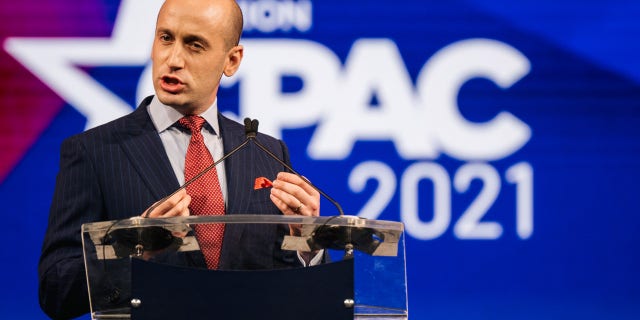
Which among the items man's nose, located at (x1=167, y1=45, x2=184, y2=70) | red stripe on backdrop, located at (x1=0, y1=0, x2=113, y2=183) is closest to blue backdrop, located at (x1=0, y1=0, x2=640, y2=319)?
red stripe on backdrop, located at (x1=0, y1=0, x2=113, y2=183)

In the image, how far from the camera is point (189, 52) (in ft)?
7.32

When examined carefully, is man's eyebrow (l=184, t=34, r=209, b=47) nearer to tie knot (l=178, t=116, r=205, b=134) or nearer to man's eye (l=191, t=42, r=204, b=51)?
man's eye (l=191, t=42, r=204, b=51)

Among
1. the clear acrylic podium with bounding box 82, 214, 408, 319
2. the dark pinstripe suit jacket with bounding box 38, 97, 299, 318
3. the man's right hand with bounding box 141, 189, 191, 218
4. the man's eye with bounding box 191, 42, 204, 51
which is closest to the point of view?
the clear acrylic podium with bounding box 82, 214, 408, 319

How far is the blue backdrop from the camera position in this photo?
11.1 feet

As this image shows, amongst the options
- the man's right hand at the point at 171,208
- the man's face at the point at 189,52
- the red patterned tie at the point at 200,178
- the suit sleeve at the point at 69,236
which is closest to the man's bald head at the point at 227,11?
the man's face at the point at 189,52

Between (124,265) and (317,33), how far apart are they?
1.90 meters

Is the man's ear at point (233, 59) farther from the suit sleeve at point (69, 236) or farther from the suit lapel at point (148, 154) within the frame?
the suit sleeve at point (69, 236)

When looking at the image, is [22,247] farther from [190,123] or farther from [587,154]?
[587,154]

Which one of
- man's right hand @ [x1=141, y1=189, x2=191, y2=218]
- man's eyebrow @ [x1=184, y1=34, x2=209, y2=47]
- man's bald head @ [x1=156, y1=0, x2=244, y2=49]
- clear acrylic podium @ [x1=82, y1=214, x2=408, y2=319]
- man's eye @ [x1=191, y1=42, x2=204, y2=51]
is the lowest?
clear acrylic podium @ [x1=82, y1=214, x2=408, y2=319]

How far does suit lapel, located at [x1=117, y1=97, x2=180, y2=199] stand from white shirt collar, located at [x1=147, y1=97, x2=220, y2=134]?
0.06 feet

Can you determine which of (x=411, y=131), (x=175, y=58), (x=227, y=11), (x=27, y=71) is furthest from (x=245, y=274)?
(x=27, y=71)

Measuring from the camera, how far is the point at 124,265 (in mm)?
1656

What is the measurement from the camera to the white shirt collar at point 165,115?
2273 mm

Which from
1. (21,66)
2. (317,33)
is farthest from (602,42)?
(21,66)
